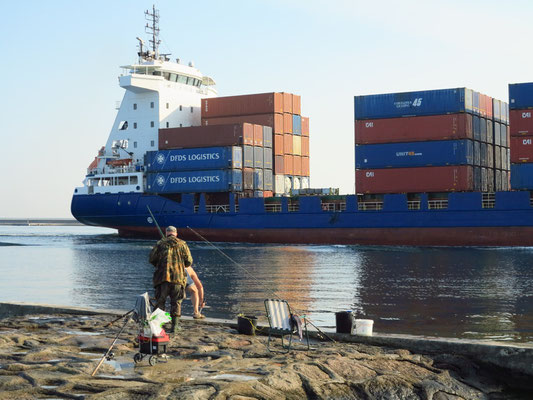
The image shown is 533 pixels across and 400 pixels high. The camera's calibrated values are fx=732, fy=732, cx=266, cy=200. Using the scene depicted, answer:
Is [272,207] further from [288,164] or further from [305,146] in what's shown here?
[305,146]

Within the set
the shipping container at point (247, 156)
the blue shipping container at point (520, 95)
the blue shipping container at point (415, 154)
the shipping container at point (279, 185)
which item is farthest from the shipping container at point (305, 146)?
the blue shipping container at point (520, 95)

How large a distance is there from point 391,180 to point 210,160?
11.4m

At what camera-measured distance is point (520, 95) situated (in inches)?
1458

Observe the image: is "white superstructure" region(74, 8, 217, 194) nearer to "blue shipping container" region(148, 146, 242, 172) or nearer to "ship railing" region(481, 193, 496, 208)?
"blue shipping container" region(148, 146, 242, 172)

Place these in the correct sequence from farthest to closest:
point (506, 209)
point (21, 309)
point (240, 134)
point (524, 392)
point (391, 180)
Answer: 1. point (240, 134)
2. point (391, 180)
3. point (506, 209)
4. point (21, 309)
5. point (524, 392)

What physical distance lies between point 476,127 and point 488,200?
14.0 ft

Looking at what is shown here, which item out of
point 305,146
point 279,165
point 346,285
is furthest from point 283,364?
point 305,146

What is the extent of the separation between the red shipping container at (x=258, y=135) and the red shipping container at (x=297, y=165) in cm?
428

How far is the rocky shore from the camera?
650 cm

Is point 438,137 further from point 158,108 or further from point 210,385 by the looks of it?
point 210,385

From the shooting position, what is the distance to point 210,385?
6562mm

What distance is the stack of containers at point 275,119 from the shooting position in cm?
4772

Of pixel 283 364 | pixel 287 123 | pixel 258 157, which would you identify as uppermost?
pixel 287 123

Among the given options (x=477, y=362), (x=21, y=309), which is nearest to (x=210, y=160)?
(x=21, y=309)
